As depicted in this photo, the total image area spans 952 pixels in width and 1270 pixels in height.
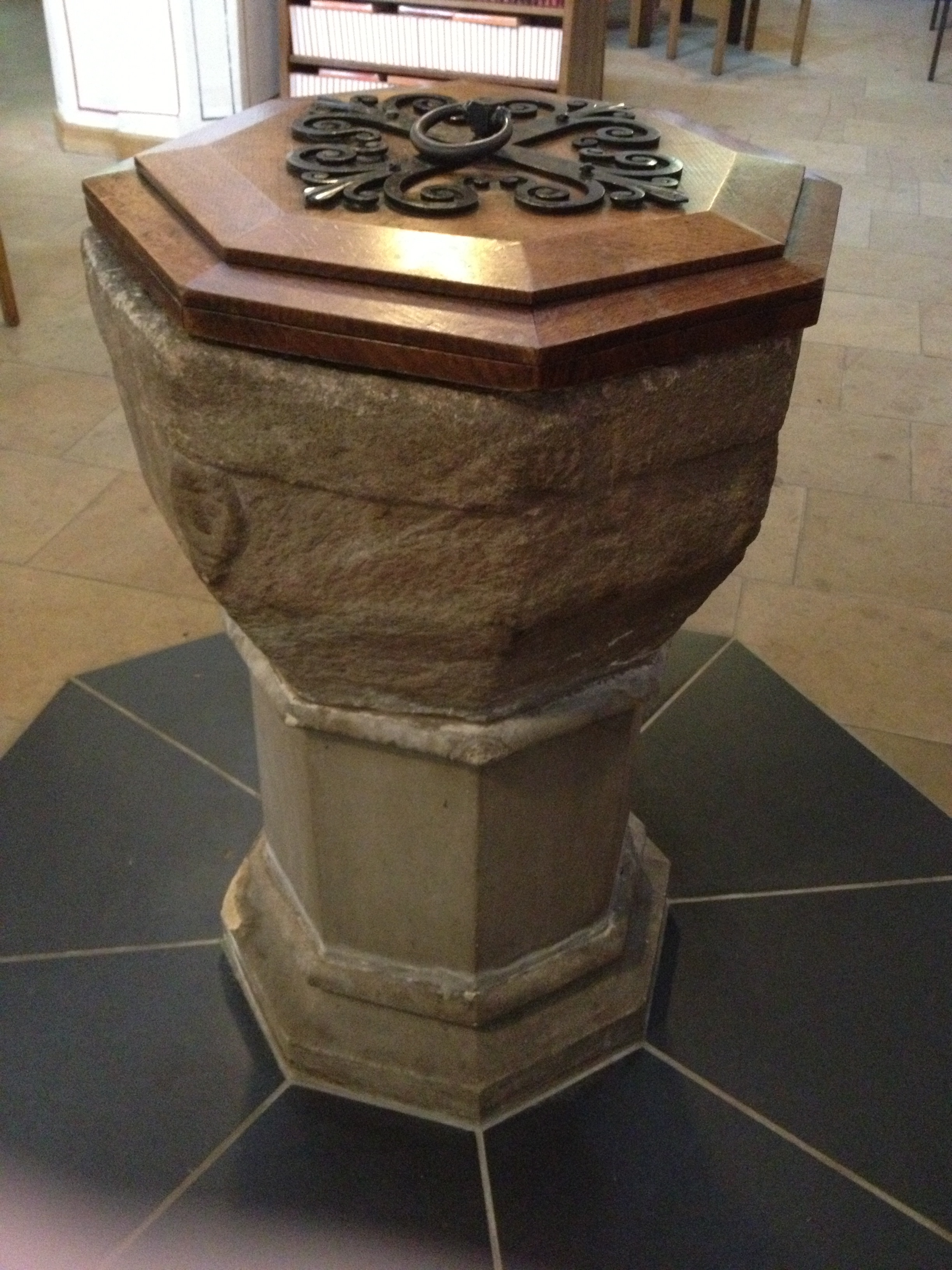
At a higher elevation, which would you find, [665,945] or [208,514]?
[208,514]

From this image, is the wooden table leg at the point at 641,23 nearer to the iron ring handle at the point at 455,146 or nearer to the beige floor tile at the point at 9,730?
the beige floor tile at the point at 9,730

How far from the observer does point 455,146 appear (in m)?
1.22

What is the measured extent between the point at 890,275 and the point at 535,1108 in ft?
10.9

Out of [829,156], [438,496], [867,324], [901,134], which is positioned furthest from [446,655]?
[901,134]

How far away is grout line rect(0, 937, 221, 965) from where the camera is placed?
1.71 metres

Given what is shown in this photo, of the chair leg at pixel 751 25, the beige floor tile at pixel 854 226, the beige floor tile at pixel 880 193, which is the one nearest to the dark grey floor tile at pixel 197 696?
the beige floor tile at pixel 854 226

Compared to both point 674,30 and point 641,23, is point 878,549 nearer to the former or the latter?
point 674,30

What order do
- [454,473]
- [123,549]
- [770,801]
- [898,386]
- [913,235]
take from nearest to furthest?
[454,473]
[770,801]
[123,549]
[898,386]
[913,235]

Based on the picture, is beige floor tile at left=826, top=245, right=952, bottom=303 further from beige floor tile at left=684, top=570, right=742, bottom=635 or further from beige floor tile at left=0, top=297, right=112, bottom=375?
beige floor tile at left=0, top=297, right=112, bottom=375

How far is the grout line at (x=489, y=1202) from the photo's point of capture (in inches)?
54.6

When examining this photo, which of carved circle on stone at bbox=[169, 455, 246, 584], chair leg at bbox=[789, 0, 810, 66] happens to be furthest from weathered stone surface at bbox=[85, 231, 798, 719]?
chair leg at bbox=[789, 0, 810, 66]

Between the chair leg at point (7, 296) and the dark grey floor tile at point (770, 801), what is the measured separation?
2.35m

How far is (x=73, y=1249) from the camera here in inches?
54.2

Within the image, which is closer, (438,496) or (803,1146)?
(438,496)
